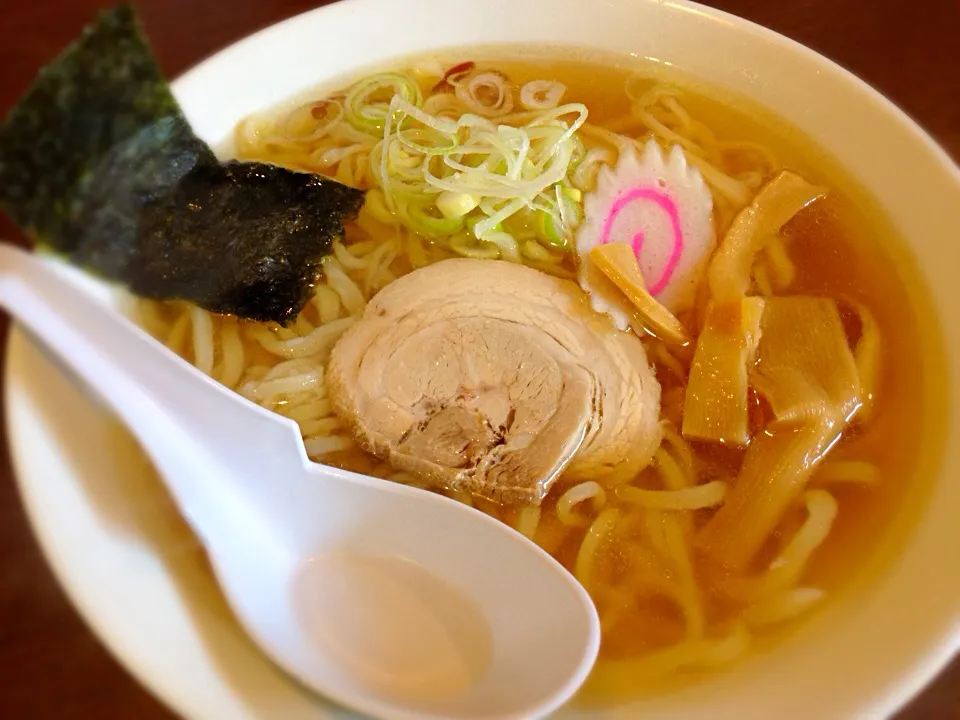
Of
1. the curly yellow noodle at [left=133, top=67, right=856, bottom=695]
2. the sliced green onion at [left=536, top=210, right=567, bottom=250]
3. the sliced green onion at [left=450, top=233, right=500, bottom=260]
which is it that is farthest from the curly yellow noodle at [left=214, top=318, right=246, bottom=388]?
the sliced green onion at [left=536, top=210, right=567, bottom=250]

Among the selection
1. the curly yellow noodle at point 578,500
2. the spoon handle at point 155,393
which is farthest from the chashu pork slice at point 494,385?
the spoon handle at point 155,393

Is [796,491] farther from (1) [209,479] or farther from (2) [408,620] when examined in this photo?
(1) [209,479]

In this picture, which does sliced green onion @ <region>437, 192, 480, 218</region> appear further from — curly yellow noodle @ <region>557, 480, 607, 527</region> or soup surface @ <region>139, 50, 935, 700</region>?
curly yellow noodle @ <region>557, 480, 607, 527</region>

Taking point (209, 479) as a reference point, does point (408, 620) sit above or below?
below

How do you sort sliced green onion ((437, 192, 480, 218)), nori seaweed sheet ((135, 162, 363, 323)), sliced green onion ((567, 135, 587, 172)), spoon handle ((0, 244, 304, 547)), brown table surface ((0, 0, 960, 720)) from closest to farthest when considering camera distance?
spoon handle ((0, 244, 304, 547)) < nori seaweed sheet ((135, 162, 363, 323)) < sliced green onion ((437, 192, 480, 218)) < sliced green onion ((567, 135, 587, 172)) < brown table surface ((0, 0, 960, 720))

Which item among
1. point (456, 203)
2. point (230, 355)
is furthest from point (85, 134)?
point (456, 203)

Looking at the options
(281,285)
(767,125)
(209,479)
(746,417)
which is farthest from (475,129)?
(209,479)

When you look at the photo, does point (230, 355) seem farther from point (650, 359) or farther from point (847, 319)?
point (847, 319)
